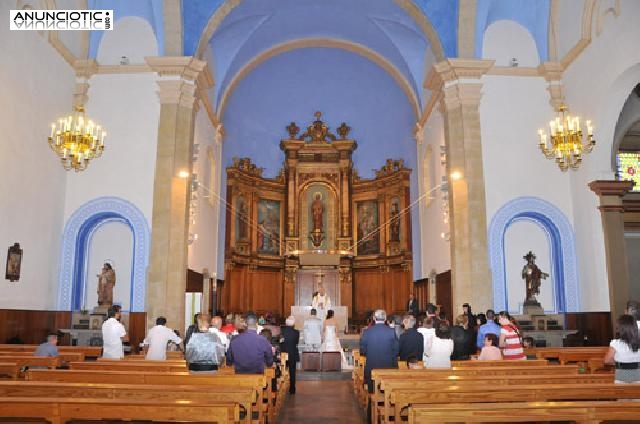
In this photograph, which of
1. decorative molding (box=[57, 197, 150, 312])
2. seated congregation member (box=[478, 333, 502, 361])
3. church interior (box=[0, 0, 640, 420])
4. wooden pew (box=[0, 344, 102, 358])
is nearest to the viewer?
seated congregation member (box=[478, 333, 502, 361])

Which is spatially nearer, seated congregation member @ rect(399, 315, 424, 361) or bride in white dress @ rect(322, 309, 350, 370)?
seated congregation member @ rect(399, 315, 424, 361)

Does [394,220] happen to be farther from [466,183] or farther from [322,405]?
[322,405]

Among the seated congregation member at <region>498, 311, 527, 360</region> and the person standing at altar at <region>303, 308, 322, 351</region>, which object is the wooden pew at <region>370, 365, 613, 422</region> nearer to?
the seated congregation member at <region>498, 311, 527, 360</region>

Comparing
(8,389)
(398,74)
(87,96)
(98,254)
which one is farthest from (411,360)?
(398,74)

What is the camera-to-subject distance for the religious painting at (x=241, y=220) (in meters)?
19.0

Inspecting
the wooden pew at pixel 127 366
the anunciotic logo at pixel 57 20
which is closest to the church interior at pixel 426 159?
the anunciotic logo at pixel 57 20

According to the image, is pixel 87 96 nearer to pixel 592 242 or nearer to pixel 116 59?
pixel 116 59

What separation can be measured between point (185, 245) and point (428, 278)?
745 cm

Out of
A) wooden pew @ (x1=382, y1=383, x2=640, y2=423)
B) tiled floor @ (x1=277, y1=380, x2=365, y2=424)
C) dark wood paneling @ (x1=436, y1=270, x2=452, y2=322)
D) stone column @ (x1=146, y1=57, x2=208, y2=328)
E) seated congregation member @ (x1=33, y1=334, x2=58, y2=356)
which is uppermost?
stone column @ (x1=146, y1=57, x2=208, y2=328)

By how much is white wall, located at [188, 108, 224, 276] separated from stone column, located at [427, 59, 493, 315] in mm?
6274

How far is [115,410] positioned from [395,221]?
52.4 ft

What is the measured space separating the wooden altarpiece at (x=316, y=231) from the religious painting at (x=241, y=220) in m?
0.03

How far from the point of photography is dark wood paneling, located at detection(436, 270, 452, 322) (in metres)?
14.0

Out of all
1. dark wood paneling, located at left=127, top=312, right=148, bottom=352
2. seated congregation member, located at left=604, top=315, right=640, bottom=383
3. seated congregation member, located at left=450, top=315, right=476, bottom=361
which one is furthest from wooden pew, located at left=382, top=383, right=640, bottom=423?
dark wood paneling, located at left=127, top=312, right=148, bottom=352
